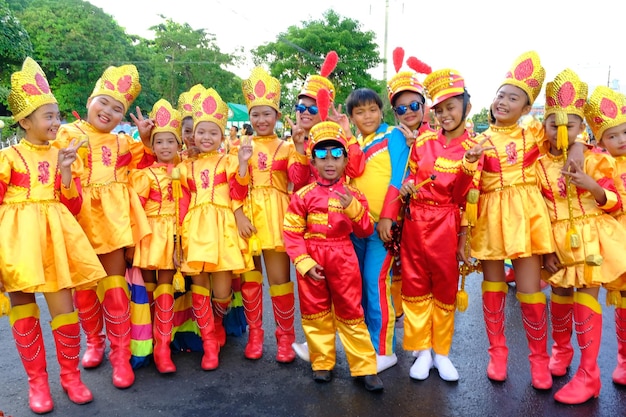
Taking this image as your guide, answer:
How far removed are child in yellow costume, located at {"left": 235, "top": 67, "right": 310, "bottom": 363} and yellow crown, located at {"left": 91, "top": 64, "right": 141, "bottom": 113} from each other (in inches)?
33.8

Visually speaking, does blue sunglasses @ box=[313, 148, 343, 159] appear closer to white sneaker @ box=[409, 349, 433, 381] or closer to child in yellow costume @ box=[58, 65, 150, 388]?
child in yellow costume @ box=[58, 65, 150, 388]

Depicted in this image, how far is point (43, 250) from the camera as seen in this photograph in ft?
9.75

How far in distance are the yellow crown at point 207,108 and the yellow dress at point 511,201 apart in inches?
75.7

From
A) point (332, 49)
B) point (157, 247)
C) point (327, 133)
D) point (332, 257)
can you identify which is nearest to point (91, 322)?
point (157, 247)

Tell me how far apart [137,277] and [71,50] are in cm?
2744

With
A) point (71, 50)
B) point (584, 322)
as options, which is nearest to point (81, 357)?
point (584, 322)

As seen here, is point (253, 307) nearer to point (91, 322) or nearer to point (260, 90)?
point (91, 322)

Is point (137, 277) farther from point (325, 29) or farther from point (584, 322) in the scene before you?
point (325, 29)

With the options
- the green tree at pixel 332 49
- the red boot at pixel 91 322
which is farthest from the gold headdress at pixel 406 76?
the green tree at pixel 332 49

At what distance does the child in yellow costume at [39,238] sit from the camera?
2895 mm

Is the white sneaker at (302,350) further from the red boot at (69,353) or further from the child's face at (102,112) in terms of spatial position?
the child's face at (102,112)

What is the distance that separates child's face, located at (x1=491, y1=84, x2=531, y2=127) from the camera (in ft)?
10.5

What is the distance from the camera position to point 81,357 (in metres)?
3.91

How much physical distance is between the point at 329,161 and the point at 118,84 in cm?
170
